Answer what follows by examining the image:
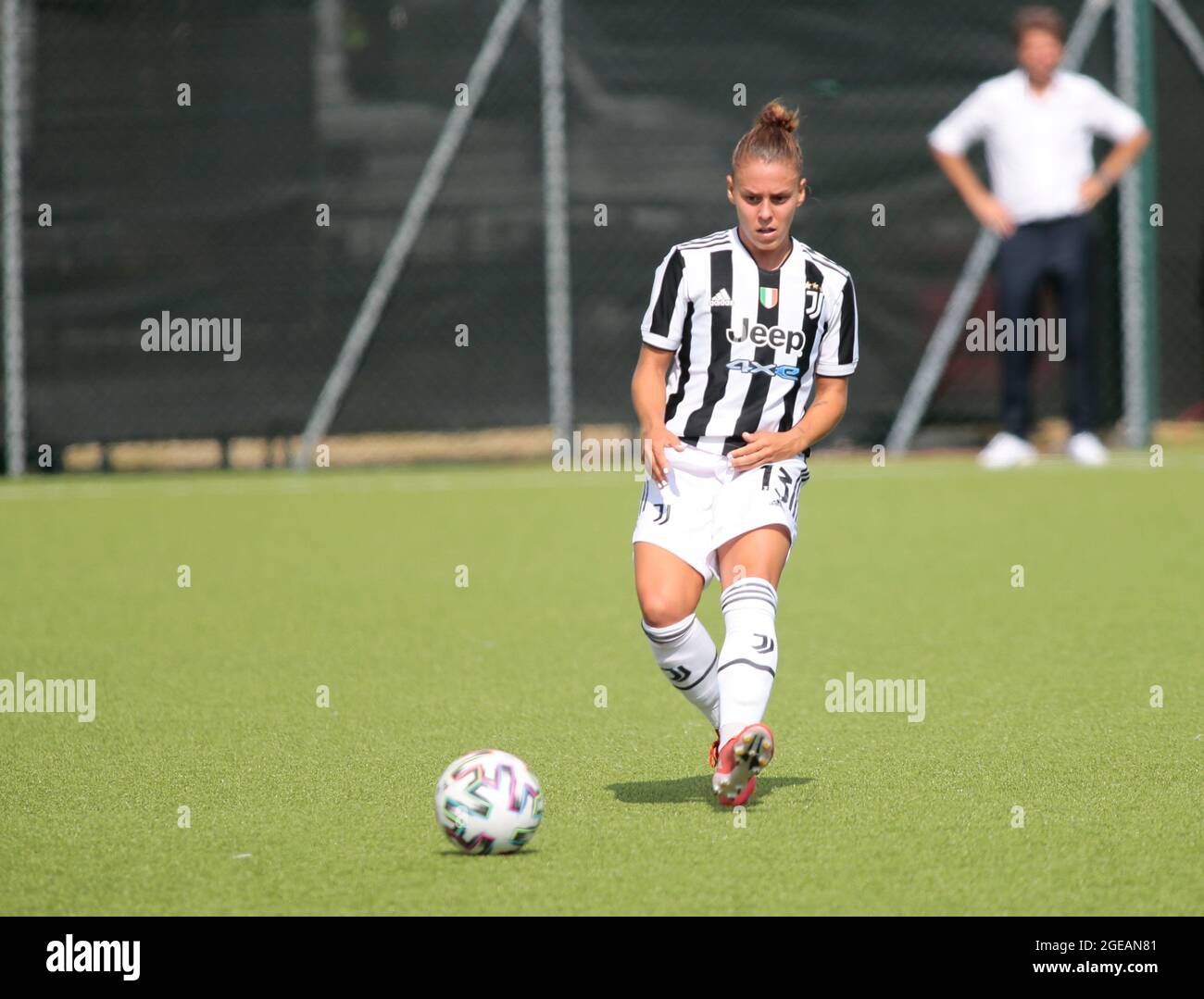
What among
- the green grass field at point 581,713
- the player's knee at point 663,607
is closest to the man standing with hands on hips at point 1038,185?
the green grass field at point 581,713

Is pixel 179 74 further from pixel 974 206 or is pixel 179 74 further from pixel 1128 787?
pixel 1128 787

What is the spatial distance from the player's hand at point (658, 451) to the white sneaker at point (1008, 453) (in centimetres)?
769

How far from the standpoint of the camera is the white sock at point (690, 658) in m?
4.92

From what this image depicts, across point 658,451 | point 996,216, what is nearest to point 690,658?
point 658,451

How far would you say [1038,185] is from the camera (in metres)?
12.4

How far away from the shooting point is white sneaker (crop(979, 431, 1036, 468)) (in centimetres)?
1237

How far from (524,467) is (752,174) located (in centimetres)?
859

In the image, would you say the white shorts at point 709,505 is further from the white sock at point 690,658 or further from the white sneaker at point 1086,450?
the white sneaker at point 1086,450

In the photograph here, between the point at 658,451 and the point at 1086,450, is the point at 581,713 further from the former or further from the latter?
the point at 1086,450

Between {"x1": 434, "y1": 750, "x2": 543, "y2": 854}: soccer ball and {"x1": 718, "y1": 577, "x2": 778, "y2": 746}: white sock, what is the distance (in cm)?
53

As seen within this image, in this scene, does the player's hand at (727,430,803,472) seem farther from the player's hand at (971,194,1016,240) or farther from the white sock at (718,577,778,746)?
the player's hand at (971,194,1016,240)

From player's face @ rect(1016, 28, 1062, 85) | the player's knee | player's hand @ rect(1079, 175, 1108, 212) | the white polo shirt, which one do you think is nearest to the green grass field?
the player's knee
